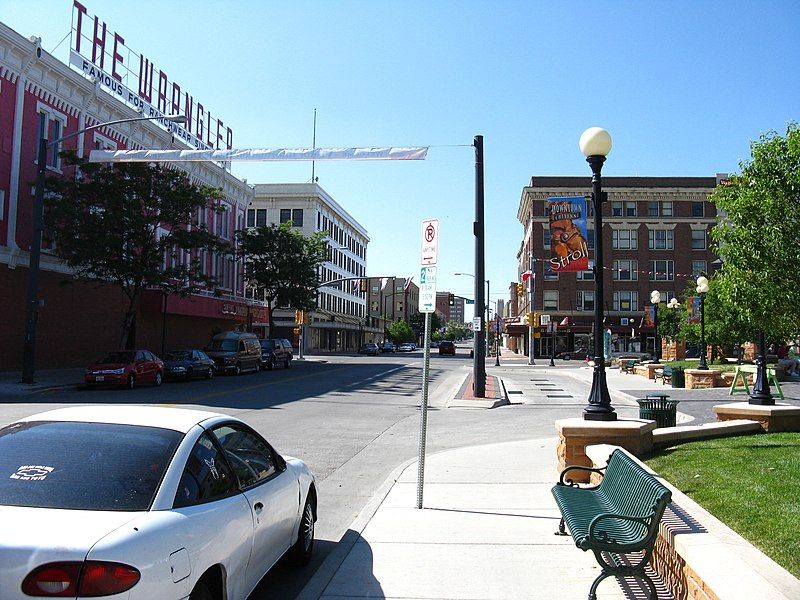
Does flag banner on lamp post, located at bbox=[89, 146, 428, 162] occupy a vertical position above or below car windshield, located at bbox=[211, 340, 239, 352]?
above

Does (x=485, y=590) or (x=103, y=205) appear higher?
(x=103, y=205)

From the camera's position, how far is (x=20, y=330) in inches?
1192

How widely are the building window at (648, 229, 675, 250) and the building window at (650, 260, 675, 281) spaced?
156 cm

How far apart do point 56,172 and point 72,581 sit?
3262 cm

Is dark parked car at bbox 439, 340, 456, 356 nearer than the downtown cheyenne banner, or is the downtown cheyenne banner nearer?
the downtown cheyenne banner

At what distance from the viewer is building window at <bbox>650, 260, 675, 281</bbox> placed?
76062 mm

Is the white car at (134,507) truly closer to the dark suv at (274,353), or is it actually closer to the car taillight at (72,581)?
the car taillight at (72,581)

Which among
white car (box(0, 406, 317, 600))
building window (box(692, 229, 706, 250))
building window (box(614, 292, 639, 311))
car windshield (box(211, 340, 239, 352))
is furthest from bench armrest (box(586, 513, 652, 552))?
building window (box(692, 229, 706, 250))

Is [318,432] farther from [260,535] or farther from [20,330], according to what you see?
[20,330]

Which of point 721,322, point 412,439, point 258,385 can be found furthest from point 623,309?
point 412,439

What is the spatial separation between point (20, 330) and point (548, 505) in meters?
28.6

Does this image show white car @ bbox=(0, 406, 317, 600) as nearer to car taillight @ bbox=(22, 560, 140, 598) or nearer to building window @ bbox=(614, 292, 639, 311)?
car taillight @ bbox=(22, 560, 140, 598)

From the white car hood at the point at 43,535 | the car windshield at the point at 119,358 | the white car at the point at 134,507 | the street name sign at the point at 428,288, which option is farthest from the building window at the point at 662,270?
the white car hood at the point at 43,535

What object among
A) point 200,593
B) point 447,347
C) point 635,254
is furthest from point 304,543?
point 447,347
